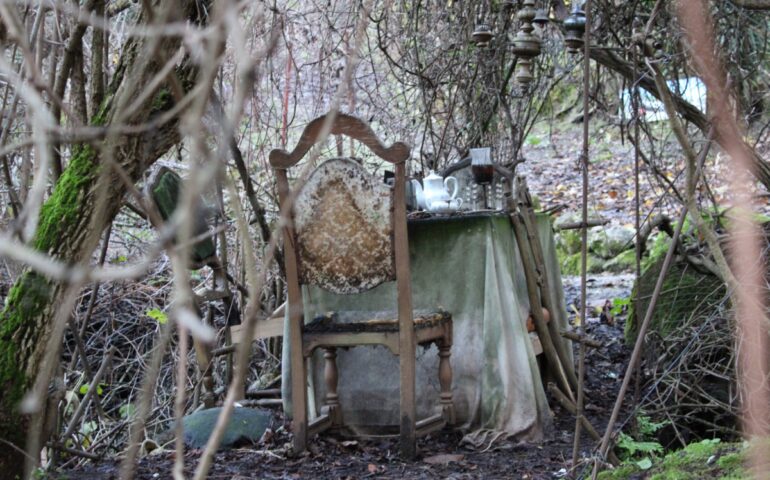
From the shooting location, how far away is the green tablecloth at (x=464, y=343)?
4.00 meters

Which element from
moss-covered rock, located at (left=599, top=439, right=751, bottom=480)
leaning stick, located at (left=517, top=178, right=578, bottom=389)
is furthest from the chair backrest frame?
moss-covered rock, located at (left=599, top=439, right=751, bottom=480)

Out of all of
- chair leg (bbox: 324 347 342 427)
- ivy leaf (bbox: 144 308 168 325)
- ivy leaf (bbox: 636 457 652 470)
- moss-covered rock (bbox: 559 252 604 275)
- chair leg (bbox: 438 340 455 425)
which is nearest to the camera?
ivy leaf (bbox: 636 457 652 470)

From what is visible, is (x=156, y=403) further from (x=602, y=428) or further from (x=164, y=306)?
(x=602, y=428)

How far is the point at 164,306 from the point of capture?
570 centimetres

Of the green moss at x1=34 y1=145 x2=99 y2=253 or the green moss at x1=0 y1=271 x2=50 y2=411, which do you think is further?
the green moss at x1=34 y1=145 x2=99 y2=253

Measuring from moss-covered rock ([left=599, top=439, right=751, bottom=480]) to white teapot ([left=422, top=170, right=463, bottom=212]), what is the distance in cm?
179

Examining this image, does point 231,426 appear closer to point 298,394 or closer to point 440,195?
point 298,394

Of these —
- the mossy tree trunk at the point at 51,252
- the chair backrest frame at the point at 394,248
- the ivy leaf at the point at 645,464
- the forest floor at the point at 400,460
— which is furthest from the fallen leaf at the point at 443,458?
the mossy tree trunk at the point at 51,252

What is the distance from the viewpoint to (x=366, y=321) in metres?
3.99

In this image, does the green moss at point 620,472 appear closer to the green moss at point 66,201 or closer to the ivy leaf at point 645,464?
the ivy leaf at point 645,464

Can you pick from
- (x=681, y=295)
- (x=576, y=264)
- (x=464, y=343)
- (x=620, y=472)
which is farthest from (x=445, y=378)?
(x=576, y=264)

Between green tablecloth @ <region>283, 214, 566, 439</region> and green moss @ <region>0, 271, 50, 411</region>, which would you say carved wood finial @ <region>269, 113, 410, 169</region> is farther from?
green moss @ <region>0, 271, 50, 411</region>

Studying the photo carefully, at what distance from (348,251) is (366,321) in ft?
1.31

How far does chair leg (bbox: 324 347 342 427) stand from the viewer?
418 cm
